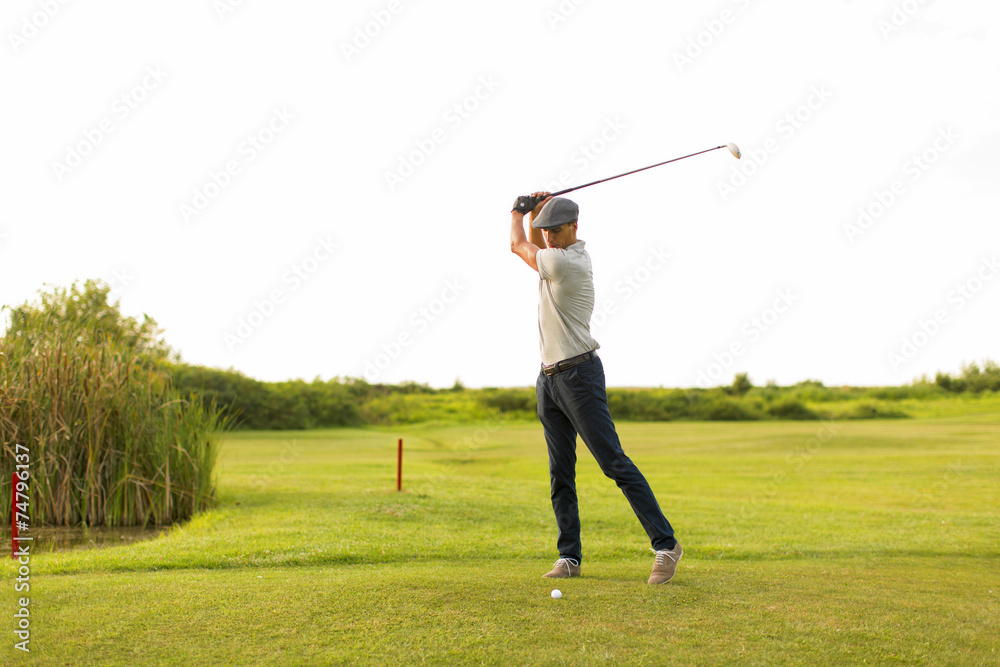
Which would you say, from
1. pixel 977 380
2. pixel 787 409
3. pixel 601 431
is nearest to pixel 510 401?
pixel 787 409

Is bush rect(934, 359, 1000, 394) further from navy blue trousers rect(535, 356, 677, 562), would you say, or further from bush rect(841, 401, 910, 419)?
navy blue trousers rect(535, 356, 677, 562)

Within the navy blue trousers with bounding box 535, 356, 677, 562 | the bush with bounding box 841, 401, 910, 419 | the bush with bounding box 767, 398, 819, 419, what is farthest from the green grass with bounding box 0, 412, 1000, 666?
the bush with bounding box 767, 398, 819, 419

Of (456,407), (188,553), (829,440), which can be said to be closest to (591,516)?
(188,553)

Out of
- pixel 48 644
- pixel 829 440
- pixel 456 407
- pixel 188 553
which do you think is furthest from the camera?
pixel 456 407

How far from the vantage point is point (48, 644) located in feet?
12.0

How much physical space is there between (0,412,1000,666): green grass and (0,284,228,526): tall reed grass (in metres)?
0.96

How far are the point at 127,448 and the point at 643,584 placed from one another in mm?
6844

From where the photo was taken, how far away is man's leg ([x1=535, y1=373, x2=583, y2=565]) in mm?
4992

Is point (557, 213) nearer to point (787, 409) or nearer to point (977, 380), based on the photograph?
point (787, 409)

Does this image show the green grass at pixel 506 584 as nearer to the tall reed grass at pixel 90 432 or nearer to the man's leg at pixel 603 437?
the man's leg at pixel 603 437

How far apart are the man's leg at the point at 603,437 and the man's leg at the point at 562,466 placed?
10.3 inches

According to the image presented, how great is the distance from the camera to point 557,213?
191 inches

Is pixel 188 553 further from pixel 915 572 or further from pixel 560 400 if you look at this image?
pixel 915 572

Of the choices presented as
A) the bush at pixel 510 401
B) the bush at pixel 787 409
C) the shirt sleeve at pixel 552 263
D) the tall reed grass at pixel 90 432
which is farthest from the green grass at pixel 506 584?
the bush at pixel 510 401
